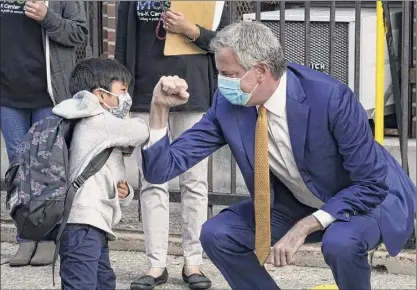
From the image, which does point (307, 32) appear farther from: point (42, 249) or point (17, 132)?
point (42, 249)

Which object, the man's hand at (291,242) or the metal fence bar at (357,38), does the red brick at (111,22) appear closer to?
the metal fence bar at (357,38)

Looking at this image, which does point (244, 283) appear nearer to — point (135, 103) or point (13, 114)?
point (135, 103)

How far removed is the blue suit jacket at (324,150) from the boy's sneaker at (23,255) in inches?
75.9

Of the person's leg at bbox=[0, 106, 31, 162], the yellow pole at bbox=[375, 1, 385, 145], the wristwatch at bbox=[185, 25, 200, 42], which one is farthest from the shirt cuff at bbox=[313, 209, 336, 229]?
the person's leg at bbox=[0, 106, 31, 162]

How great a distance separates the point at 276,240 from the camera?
5.17 meters

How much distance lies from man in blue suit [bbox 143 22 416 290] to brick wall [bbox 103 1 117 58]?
2.85 meters

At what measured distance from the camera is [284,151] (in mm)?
4996

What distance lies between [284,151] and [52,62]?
1.95m

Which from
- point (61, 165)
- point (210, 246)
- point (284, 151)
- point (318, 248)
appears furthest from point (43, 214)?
point (318, 248)

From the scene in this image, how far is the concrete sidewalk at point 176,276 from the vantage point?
6.28m

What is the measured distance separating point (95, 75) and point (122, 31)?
40.9 inches

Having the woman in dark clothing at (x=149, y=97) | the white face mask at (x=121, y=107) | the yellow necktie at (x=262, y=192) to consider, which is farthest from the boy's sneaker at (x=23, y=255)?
the yellow necktie at (x=262, y=192)

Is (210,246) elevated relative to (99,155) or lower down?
lower down

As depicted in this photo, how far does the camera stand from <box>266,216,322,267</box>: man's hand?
478cm
